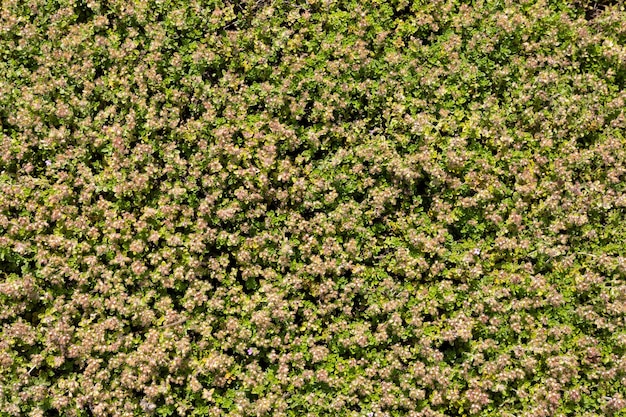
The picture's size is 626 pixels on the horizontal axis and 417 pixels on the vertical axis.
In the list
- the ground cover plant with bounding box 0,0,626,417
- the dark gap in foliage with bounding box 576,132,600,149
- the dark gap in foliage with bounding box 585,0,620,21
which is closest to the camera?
the ground cover plant with bounding box 0,0,626,417

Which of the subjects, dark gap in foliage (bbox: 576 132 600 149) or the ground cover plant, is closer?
the ground cover plant

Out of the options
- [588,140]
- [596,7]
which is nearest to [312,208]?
[588,140]

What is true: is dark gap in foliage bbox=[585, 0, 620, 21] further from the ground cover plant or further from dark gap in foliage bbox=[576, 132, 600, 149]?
dark gap in foliage bbox=[576, 132, 600, 149]

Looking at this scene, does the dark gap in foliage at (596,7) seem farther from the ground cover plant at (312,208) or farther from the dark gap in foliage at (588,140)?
the dark gap in foliage at (588,140)

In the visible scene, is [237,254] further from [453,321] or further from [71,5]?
[71,5]

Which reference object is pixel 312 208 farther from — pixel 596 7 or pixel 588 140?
pixel 596 7

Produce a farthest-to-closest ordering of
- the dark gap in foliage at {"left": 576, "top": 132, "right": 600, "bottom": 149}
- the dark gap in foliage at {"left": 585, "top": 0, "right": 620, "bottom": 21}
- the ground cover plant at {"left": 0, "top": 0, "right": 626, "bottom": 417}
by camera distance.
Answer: the dark gap in foliage at {"left": 585, "top": 0, "right": 620, "bottom": 21} < the dark gap in foliage at {"left": 576, "top": 132, "right": 600, "bottom": 149} < the ground cover plant at {"left": 0, "top": 0, "right": 626, "bottom": 417}

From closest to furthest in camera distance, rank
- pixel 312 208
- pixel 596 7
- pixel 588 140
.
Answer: pixel 312 208 → pixel 588 140 → pixel 596 7

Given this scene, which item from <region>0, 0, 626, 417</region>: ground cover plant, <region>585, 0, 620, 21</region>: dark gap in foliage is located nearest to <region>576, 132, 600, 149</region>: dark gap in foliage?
<region>0, 0, 626, 417</region>: ground cover plant

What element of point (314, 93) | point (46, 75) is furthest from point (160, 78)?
point (314, 93)
